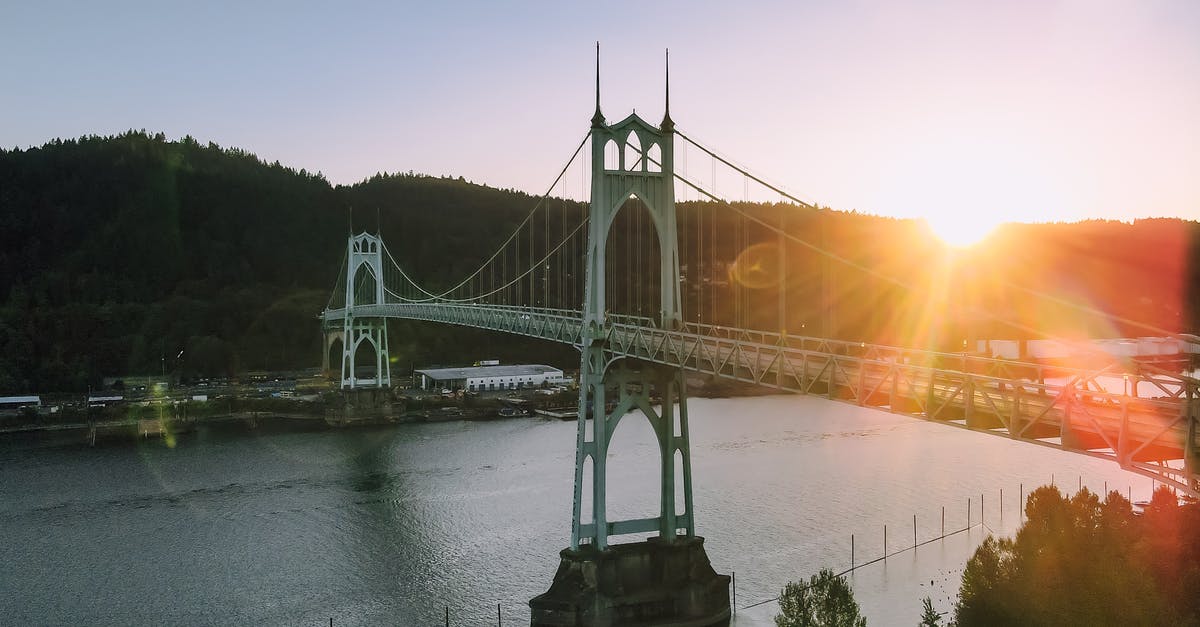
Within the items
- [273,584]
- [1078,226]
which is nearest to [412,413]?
[273,584]

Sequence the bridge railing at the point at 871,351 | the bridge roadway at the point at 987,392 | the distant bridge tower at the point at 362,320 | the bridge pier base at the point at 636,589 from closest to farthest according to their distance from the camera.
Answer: the bridge roadway at the point at 987,392 → the bridge railing at the point at 871,351 → the bridge pier base at the point at 636,589 → the distant bridge tower at the point at 362,320

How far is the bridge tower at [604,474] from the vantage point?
45.5 feet

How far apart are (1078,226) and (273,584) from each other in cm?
5084

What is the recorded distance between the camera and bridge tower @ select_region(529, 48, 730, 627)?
1388 centimetres

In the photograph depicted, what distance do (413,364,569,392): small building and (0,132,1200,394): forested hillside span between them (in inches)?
360

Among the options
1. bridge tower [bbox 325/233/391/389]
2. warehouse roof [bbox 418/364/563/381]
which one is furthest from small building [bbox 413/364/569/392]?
bridge tower [bbox 325/233/391/389]

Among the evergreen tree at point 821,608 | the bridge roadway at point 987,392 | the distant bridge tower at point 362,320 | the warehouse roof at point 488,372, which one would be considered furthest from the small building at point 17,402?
the evergreen tree at point 821,608

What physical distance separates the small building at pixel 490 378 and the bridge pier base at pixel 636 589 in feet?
120

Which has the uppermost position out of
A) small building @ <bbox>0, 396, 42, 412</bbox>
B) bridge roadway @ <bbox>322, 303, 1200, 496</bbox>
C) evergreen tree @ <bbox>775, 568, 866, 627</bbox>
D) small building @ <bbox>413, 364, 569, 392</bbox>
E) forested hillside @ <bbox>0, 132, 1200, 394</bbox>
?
forested hillside @ <bbox>0, 132, 1200, 394</bbox>

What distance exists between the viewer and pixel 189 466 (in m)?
31.5

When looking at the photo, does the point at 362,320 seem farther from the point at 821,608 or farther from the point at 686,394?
the point at 821,608

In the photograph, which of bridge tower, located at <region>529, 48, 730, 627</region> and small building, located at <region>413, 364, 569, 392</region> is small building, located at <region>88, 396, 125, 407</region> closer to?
small building, located at <region>413, 364, 569, 392</region>

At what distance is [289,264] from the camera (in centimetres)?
7756

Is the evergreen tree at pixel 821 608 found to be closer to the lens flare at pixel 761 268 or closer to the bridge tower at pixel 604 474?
the bridge tower at pixel 604 474
